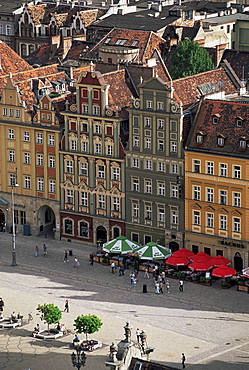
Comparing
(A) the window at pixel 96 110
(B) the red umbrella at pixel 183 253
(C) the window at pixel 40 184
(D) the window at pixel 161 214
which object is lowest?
(B) the red umbrella at pixel 183 253

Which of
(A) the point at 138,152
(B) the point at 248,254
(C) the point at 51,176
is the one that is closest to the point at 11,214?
(C) the point at 51,176

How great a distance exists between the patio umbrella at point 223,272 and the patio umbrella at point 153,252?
9869 millimetres

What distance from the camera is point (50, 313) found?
13838cm

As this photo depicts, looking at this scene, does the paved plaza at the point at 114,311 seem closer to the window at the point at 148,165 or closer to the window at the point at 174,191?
the window at the point at 174,191

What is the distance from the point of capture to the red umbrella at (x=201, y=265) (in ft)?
521

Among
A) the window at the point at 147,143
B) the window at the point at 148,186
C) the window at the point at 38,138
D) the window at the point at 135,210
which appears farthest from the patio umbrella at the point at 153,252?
the window at the point at 38,138

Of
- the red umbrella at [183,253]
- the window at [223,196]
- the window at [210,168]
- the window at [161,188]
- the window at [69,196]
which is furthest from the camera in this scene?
the window at [69,196]

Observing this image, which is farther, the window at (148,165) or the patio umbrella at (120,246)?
the window at (148,165)

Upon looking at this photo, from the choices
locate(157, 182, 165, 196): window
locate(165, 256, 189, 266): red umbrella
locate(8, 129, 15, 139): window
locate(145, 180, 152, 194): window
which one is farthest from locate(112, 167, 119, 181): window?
locate(8, 129, 15, 139): window

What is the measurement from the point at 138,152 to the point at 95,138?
7.71m

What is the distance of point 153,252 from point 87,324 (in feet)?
103

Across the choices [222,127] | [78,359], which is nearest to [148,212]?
[222,127]

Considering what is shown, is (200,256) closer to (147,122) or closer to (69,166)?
(147,122)

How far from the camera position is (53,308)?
138625 mm
